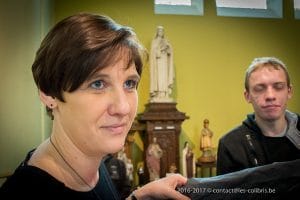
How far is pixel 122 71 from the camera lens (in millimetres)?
657

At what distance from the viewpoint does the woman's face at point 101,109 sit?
635 millimetres

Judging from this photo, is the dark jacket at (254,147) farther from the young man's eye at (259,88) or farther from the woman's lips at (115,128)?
the woman's lips at (115,128)

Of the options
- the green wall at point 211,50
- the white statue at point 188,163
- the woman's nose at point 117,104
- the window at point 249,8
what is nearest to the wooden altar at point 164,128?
the white statue at point 188,163

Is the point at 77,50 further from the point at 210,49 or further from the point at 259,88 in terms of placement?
the point at 210,49

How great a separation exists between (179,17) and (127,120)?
3333 millimetres

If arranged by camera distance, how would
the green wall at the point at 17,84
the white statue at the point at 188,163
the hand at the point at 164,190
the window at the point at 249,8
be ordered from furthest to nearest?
the window at the point at 249,8, the white statue at the point at 188,163, the green wall at the point at 17,84, the hand at the point at 164,190

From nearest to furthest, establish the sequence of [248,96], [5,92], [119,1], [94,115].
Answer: [94,115], [248,96], [5,92], [119,1]

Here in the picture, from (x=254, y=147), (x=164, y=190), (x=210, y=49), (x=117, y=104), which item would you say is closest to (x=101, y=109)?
(x=117, y=104)

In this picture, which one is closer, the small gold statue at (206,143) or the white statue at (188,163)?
the white statue at (188,163)

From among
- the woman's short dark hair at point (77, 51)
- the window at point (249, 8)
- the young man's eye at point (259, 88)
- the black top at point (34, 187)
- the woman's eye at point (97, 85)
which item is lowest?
the black top at point (34, 187)

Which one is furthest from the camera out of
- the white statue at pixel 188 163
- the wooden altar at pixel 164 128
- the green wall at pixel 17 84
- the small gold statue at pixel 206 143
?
the small gold statue at pixel 206 143

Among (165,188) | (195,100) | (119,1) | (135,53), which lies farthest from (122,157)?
(135,53)

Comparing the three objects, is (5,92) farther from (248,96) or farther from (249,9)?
(249,9)

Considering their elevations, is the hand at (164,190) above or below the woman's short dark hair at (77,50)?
below
